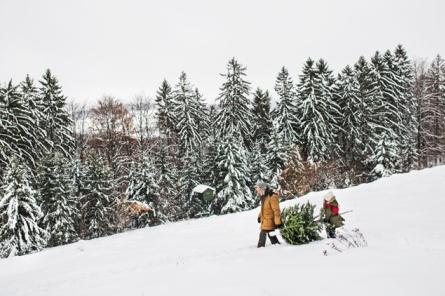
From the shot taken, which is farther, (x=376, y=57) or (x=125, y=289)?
(x=376, y=57)

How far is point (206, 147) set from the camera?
143 ft

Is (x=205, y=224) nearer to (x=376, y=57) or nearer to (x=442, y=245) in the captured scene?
(x=442, y=245)

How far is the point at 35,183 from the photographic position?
29344mm

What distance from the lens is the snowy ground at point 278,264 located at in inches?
212

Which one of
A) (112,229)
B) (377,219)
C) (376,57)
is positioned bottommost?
(112,229)

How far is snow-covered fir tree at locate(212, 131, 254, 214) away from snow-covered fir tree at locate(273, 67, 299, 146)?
870 centimetres

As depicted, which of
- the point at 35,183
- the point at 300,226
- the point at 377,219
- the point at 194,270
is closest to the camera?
the point at 194,270

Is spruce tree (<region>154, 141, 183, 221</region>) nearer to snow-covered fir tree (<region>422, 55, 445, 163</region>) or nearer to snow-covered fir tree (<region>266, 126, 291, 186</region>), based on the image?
snow-covered fir tree (<region>266, 126, 291, 186</region>)

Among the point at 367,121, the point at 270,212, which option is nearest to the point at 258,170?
the point at 367,121

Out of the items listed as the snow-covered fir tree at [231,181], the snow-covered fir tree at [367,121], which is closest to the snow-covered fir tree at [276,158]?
the snow-covered fir tree at [231,181]

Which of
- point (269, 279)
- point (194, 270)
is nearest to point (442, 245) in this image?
point (269, 279)

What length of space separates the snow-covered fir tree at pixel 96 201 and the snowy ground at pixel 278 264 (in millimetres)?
12344

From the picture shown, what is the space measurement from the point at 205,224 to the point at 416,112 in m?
37.3

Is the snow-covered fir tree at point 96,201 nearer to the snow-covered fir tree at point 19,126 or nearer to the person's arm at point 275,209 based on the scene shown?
the snow-covered fir tree at point 19,126
